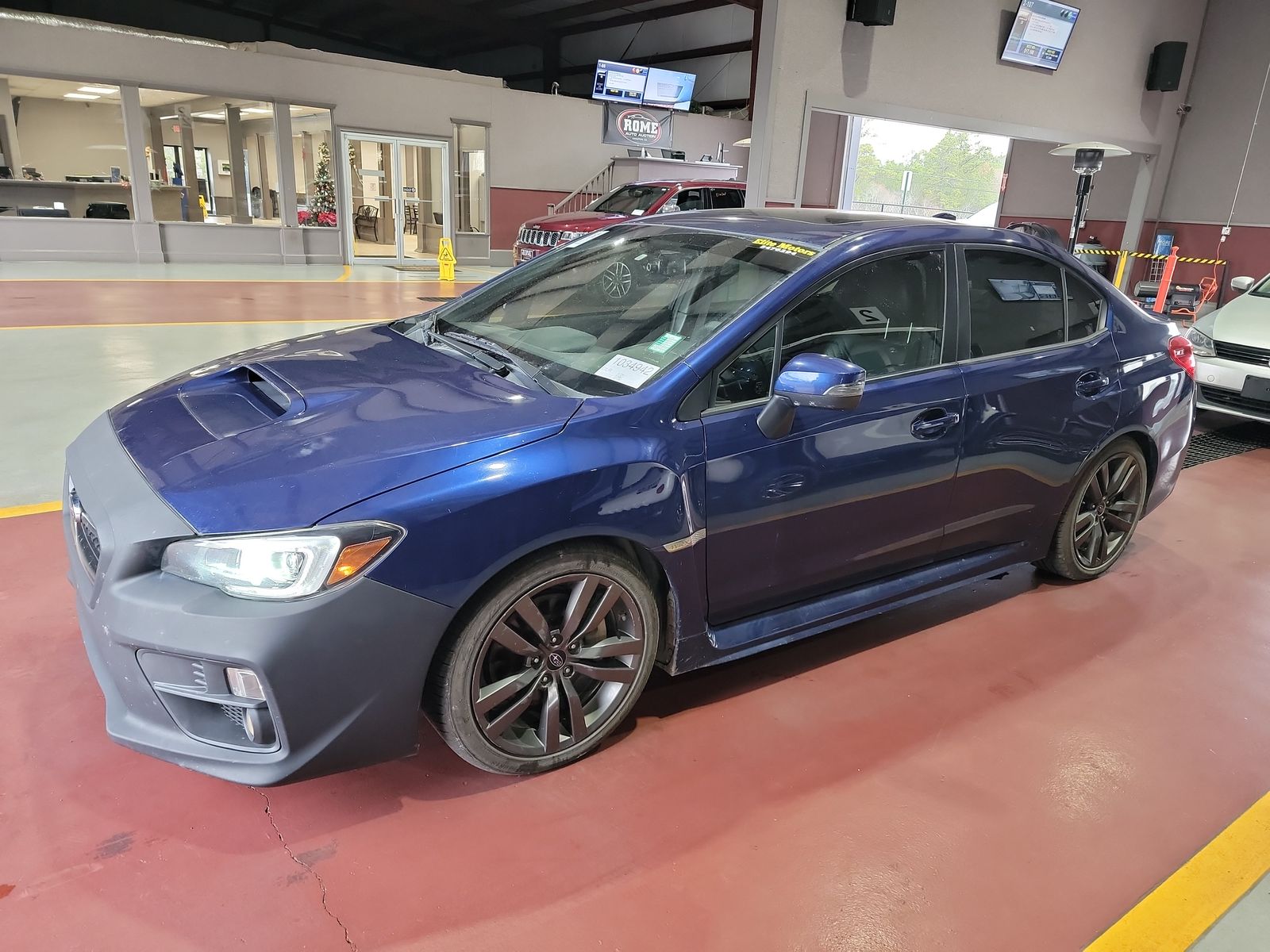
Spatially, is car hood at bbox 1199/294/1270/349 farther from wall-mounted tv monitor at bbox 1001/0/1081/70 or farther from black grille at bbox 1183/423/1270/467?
wall-mounted tv monitor at bbox 1001/0/1081/70

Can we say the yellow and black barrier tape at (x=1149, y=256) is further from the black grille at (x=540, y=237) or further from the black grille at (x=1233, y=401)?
the black grille at (x=540, y=237)

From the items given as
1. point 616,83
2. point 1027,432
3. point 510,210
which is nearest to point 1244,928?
point 1027,432

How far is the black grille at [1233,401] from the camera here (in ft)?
20.2

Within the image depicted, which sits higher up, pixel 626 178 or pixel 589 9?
pixel 589 9

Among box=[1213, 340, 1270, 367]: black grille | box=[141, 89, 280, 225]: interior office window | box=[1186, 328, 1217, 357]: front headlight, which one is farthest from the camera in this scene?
box=[141, 89, 280, 225]: interior office window

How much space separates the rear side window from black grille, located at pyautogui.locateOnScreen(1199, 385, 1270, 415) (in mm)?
7189

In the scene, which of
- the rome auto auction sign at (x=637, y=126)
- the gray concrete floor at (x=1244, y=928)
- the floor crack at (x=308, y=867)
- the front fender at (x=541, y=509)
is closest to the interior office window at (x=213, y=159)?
the rome auto auction sign at (x=637, y=126)

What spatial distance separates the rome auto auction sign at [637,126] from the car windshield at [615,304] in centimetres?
1726

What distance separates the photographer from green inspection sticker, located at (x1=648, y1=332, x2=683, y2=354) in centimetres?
252

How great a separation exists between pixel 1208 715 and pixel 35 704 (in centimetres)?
380

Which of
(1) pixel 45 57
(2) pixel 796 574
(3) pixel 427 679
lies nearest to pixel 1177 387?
(2) pixel 796 574

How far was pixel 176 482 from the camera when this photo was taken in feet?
6.64

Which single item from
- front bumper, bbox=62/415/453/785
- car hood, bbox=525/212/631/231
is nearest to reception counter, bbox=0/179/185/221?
car hood, bbox=525/212/631/231

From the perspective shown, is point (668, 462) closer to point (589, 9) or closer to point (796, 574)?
point (796, 574)
